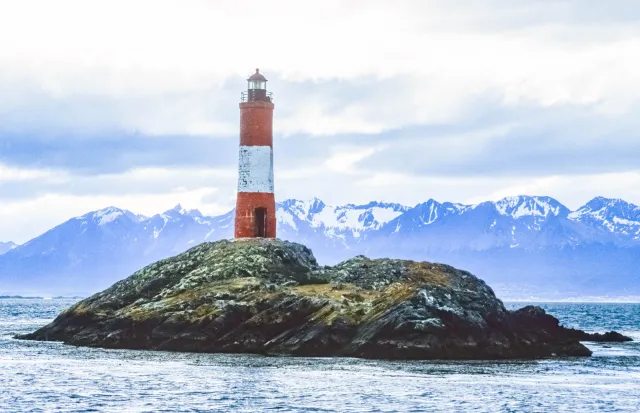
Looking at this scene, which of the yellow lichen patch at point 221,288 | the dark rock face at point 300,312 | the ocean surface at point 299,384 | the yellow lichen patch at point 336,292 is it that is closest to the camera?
the ocean surface at point 299,384

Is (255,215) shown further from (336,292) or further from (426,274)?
(336,292)

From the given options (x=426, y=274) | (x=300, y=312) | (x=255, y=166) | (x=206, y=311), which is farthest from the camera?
(x=255, y=166)

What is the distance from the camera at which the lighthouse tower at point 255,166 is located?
298 feet

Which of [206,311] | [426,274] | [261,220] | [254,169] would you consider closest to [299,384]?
[206,311]

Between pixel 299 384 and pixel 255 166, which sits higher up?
pixel 255 166

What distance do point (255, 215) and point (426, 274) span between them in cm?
1406

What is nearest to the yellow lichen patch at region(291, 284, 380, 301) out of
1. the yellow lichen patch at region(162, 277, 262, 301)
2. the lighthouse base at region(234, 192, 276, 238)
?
the yellow lichen patch at region(162, 277, 262, 301)

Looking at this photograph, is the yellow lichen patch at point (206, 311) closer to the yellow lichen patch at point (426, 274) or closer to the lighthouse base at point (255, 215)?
the yellow lichen patch at point (426, 274)

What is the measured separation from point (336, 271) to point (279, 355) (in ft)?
50.8

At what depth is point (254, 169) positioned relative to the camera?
3580 inches

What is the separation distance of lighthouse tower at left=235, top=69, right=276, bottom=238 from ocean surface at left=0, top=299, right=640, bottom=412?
67.5ft

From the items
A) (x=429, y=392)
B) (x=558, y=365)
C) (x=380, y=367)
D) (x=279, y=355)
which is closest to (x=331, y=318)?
(x=279, y=355)

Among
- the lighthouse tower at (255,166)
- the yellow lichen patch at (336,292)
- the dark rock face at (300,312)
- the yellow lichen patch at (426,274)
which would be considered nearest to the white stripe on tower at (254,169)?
the lighthouse tower at (255,166)

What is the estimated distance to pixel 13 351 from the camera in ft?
252
